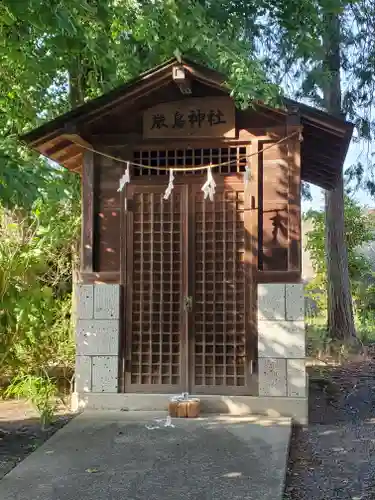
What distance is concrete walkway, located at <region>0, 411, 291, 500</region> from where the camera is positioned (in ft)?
12.6

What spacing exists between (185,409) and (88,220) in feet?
7.63

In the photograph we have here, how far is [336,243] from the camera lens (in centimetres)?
1184

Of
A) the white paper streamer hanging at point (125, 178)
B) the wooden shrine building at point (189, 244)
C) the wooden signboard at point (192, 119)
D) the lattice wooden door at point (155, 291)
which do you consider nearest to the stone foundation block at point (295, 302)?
the wooden shrine building at point (189, 244)

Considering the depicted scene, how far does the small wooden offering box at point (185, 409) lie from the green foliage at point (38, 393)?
125 cm

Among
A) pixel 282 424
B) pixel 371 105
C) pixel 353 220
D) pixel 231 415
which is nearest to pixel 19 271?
pixel 231 415

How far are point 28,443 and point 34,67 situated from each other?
395cm

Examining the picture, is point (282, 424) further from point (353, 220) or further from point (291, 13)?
point (353, 220)

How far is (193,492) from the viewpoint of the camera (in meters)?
3.81

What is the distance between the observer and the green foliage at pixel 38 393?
5715mm

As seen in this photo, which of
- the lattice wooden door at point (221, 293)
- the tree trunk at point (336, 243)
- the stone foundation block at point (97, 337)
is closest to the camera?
the lattice wooden door at point (221, 293)

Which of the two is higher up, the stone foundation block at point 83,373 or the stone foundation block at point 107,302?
the stone foundation block at point 107,302

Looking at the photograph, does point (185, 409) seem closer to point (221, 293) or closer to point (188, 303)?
point (188, 303)

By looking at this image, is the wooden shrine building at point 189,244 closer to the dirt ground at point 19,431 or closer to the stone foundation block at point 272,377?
the stone foundation block at point 272,377

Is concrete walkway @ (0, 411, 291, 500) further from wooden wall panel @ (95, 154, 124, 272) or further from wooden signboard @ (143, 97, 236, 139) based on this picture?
wooden signboard @ (143, 97, 236, 139)
